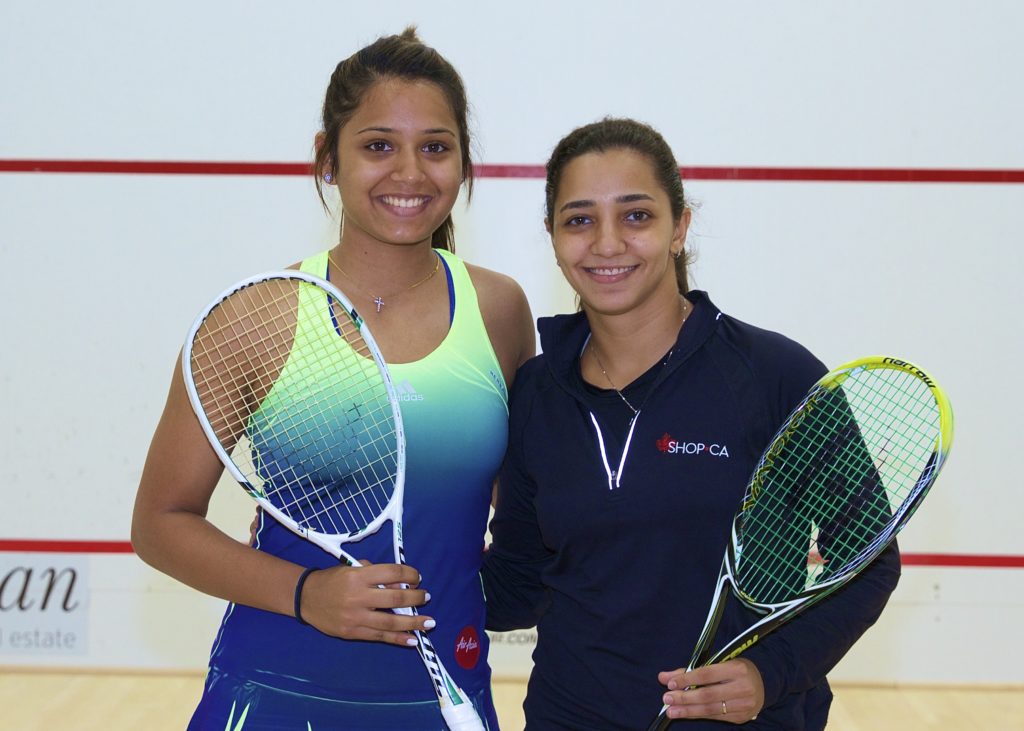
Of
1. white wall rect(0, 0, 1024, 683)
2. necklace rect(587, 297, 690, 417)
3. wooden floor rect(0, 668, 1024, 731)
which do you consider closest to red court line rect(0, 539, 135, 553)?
white wall rect(0, 0, 1024, 683)

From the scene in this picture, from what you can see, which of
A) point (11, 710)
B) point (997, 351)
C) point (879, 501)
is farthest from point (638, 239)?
point (11, 710)

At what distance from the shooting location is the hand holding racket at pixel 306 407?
1.21 metres

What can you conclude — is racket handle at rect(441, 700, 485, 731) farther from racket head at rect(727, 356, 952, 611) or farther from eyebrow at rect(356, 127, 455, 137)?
eyebrow at rect(356, 127, 455, 137)

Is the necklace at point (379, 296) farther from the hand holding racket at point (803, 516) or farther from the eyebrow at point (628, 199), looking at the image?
the hand holding racket at point (803, 516)

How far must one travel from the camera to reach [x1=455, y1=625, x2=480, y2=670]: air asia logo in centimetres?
130

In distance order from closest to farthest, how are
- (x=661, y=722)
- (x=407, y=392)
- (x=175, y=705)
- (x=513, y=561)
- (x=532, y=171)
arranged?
→ (x=661, y=722) → (x=407, y=392) → (x=513, y=561) → (x=175, y=705) → (x=532, y=171)

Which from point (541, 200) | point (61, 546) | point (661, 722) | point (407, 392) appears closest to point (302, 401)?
point (407, 392)

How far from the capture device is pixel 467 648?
4.30 ft

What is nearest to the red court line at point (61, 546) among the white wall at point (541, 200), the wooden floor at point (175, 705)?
the white wall at point (541, 200)

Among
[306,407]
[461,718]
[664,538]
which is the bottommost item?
[461,718]

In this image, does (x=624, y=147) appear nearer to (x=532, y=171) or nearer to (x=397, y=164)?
(x=397, y=164)

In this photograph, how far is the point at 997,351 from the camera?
2.95 metres

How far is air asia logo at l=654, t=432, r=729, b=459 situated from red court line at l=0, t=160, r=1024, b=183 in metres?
1.80

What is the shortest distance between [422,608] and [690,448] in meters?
0.36
